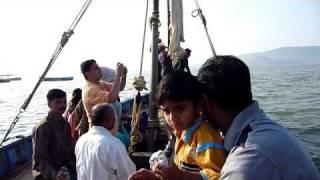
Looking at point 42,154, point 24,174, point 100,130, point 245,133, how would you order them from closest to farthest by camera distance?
point 245,133 → point 100,130 → point 42,154 → point 24,174

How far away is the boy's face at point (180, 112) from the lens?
2021 millimetres

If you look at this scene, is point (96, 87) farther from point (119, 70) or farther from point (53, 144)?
point (53, 144)

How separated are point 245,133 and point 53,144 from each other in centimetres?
290

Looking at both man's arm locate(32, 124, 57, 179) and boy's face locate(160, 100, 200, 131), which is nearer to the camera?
boy's face locate(160, 100, 200, 131)

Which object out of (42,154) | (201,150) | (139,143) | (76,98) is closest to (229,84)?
(201,150)

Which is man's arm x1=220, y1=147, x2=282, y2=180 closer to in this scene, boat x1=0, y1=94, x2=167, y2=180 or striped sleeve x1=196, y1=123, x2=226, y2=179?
striped sleeve x1=196, y1=123, x2=226, y2=179

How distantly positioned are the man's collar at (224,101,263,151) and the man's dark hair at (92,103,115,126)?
1.89 metres

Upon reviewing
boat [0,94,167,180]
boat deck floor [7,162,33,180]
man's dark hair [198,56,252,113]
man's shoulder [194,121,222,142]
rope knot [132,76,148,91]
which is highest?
man's dark hair [198,56,252,113]

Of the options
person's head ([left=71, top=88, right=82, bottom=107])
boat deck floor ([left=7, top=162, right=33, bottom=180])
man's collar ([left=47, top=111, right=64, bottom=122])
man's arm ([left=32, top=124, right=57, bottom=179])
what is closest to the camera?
man's arm ([left=32, top=124, right=57, bottom=179])

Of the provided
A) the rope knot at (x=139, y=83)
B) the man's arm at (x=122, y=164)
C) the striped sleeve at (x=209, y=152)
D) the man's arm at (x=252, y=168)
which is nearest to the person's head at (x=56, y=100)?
the man's arm at (x=122, y=164)

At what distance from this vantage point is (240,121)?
1663 millimetres

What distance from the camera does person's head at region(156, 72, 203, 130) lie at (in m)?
1.94

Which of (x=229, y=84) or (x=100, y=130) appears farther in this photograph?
(x=100, y=130)

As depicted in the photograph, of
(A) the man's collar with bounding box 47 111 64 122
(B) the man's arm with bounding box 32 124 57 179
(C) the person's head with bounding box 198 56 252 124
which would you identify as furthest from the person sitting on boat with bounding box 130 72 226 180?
(A) the man's collar with bounding box 47 111 64 122
